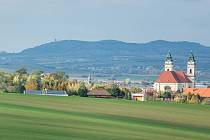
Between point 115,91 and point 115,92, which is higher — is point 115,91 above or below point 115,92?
above

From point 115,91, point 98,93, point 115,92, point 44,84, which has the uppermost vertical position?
point 44,84

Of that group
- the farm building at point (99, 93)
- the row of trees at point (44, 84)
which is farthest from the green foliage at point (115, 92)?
the farm building at point (99, 93)

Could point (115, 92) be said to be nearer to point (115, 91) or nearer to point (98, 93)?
point (115, 91)

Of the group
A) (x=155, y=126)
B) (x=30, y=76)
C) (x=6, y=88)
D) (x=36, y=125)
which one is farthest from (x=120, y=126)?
(x=30, y=76)

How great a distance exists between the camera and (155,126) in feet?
167

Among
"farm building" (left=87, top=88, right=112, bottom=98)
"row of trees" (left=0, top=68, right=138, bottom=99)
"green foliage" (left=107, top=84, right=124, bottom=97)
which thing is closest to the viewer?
"farm building" (left=87, top=88, right=112, bottom=98)

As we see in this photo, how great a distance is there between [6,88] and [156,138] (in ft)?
260

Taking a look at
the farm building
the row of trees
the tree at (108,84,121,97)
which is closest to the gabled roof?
the farm building

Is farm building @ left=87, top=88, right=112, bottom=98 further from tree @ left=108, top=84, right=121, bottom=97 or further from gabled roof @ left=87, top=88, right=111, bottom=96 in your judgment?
tree @ left=108, top=84, right=121, bottom=97

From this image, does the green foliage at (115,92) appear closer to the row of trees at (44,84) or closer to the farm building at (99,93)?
the row of trees at (44,84)

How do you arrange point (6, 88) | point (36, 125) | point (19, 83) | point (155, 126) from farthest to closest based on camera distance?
1. point (19, 83)
2. point (6, 88)
3. point (155, 126)
4. point (36, 125)

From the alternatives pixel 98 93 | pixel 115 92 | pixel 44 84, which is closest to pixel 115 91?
pixel 115 92

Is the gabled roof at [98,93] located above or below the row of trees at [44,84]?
below

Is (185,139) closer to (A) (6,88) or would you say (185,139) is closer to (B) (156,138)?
(B) (156,138)
